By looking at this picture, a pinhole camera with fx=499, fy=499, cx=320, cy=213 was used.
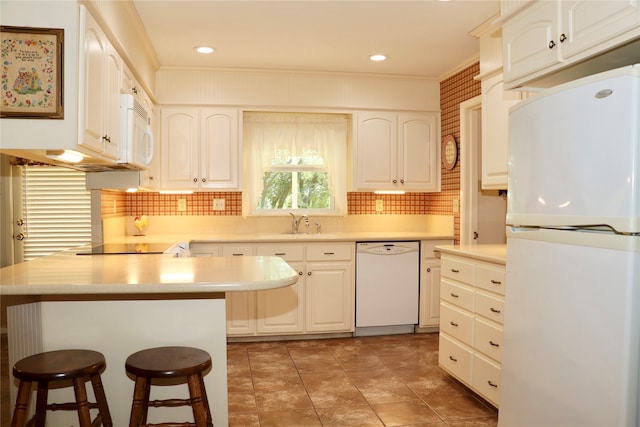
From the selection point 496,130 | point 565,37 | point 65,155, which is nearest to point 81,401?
point 65,155

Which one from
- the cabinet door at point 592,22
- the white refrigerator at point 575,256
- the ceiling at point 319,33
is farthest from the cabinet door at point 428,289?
the cabinet door at point 592,22

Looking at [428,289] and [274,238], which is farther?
[428,289]

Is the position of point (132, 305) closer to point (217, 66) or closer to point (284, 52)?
point (284, 52)

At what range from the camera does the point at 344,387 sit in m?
3.27

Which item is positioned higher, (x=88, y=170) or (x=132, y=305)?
(x=88, y=170)

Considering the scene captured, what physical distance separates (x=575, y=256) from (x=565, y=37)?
936 millimetres

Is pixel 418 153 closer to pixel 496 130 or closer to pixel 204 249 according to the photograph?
pixel 496 130

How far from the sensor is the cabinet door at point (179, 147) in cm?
440

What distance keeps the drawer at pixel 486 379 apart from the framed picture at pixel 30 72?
2503mm

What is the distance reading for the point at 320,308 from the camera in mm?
4355

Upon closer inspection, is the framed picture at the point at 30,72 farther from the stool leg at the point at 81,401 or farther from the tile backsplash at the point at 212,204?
the tile backsplash at the point at 212,204

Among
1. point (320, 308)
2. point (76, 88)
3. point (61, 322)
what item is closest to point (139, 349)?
point (61, 322)

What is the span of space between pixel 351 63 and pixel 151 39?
1.63 m

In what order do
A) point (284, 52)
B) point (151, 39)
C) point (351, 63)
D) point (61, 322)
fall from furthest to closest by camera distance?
point (351, 63)
point (284, 52)
point (151, 39)
point (61, 322)
